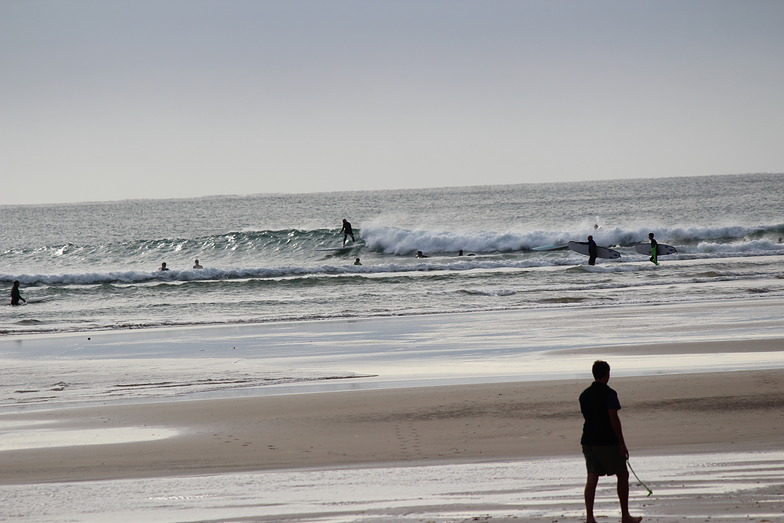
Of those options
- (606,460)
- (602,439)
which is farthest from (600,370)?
(606,460)

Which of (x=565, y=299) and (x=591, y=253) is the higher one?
(x=591, y=253)

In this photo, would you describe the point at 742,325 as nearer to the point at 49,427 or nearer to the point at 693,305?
the point at 693,305

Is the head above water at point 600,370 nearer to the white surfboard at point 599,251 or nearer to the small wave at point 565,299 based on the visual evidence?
the small wave at point 565,299

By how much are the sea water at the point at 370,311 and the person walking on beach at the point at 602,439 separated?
20.8ft

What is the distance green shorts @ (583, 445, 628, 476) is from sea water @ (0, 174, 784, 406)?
20.9 ft

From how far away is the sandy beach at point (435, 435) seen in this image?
7.27 metres

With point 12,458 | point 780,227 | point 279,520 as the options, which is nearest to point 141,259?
point 780,227

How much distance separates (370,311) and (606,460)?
60.4ft

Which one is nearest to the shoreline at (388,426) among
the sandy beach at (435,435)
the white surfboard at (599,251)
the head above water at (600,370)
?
the sandy beach at (435,435)

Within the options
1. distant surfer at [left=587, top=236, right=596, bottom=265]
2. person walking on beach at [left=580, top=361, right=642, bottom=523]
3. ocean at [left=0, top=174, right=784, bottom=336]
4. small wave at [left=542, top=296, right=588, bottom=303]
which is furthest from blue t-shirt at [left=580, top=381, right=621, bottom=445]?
distant surfer at [left=587, top=236, right=596, bottom=265]

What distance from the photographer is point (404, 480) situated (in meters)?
8.09

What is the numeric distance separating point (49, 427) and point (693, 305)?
54.3 feet

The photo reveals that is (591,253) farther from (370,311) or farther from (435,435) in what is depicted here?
(435,435)

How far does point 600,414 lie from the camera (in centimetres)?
666
